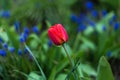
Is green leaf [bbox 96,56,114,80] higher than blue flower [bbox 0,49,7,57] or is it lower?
lower

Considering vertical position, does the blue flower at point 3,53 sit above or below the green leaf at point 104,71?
above

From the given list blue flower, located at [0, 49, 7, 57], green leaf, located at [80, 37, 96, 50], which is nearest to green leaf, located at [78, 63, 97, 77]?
green leaf, located at [80, 37, 96, 50]

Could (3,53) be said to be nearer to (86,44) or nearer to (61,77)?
(61,77)

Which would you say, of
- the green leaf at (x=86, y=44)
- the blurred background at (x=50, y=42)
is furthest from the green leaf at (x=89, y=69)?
the green leaf at (x=86, y=44)

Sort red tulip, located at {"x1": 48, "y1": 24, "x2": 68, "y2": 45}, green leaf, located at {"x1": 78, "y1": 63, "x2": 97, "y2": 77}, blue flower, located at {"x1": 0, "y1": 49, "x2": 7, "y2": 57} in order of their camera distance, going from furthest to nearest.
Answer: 1. green leaf, located at {"x1": 78, "y1": 63, "x2": 97, "y2": 77}
2. blue flower, located at {"x1": 0, "y1": 49, "x2": 7, "y2": 57}
3. red tulip, located at {"x1": 48, "y1": 24, "x2": 68, "y2": 45}

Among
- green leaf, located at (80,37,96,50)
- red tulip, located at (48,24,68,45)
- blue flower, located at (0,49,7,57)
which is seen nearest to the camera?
red tulip, located at (48,24,68,45)

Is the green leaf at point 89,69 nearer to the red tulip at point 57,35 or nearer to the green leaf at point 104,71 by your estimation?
the green leaf at point 104,71

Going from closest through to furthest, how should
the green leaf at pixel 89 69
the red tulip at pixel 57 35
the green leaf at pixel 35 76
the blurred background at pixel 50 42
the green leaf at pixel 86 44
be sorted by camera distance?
the red tulip at pixel 57 35
the green leaf at pixel 35 76
the blurred background at pixel 50 42
the green leaf at pixel 89 69
the green leaf at pixel 86 44

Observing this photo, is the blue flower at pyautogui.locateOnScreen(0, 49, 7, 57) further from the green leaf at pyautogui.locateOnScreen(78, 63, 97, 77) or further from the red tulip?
the green leaf at pyautogui.locateOnScreen(78, 63, 97, 77)

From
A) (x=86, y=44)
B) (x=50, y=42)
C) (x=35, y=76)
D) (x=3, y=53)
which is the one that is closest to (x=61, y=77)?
(x=35, y=76)
